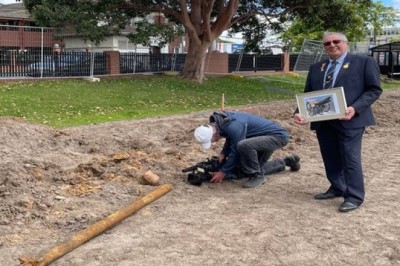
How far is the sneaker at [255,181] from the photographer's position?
6.90 metres

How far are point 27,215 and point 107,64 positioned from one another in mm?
18565

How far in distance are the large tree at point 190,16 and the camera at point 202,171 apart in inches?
577

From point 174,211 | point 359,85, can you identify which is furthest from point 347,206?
point 174,211

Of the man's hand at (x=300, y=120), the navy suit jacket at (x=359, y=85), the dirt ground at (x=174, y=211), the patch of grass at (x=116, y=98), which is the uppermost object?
the navy suit jacket at (x=359, y=85)

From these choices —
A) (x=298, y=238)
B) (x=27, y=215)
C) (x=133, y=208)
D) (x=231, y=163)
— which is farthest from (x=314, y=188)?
(x=27, y=215)

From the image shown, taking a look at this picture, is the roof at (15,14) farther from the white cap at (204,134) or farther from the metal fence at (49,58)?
the white cap at (204,134)

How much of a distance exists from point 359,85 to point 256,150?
1.54 metres

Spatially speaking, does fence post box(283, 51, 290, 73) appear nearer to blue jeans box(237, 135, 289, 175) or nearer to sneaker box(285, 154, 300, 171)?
sneaker box(285, 154, 300, 171)

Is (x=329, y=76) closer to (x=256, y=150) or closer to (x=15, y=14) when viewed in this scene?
(x=256, y=150)

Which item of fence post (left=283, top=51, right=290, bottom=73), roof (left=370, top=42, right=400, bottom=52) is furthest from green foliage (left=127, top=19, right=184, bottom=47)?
roof (left=370, top=42, right=400, bottom=52)

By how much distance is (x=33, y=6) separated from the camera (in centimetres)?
2180

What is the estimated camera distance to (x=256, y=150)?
672 centimetres

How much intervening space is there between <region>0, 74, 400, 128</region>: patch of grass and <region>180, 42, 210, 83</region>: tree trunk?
22.8 inches

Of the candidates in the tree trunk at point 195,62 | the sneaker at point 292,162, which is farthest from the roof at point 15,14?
the sneaker at point 292,162
